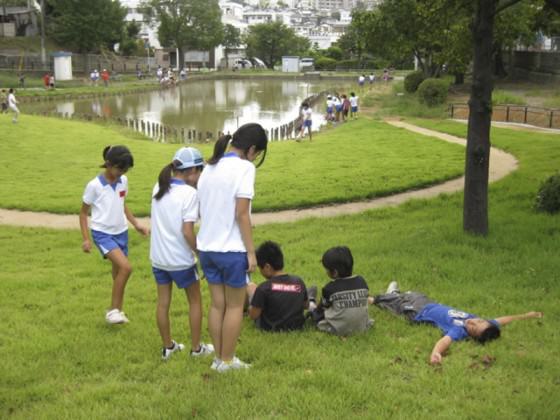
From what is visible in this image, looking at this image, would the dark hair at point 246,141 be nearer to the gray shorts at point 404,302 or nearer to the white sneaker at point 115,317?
the white sneaker at point 115,317

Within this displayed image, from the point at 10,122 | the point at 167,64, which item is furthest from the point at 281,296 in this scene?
the point at 167,64

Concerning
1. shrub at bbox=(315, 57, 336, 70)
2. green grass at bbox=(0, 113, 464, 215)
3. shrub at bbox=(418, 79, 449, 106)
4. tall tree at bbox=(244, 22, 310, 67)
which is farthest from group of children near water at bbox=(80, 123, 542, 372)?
tall tree at bbox=(244, 22, 310, 67)

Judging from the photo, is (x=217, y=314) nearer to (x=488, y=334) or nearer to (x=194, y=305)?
(x=194, y=305)

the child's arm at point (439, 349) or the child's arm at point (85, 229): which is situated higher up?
the child's arm at point (85, 229)

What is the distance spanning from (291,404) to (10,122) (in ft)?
77.2

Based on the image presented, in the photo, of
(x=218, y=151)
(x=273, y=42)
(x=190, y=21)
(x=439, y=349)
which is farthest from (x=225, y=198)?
(x=273, y=42)

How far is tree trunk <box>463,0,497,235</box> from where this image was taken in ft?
25.9

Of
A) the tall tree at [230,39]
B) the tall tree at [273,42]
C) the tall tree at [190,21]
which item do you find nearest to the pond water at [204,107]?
the tall tree at [190,21]

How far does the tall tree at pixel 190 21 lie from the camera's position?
75312 mm

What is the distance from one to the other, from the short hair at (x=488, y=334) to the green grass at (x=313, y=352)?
2.7 inches

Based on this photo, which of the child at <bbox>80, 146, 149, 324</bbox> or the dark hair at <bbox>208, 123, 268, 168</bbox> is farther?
the child at <bbox>80, 146, 149, 324</bbox>

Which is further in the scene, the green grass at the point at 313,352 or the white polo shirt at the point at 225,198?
the white polo shirt at the point at 225,198

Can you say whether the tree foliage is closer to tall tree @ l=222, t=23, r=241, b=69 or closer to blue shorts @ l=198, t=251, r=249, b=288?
tall tree @ l=222, t=23, r=241, b=69

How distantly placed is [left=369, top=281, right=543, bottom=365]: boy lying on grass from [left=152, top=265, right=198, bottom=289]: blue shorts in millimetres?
1844
